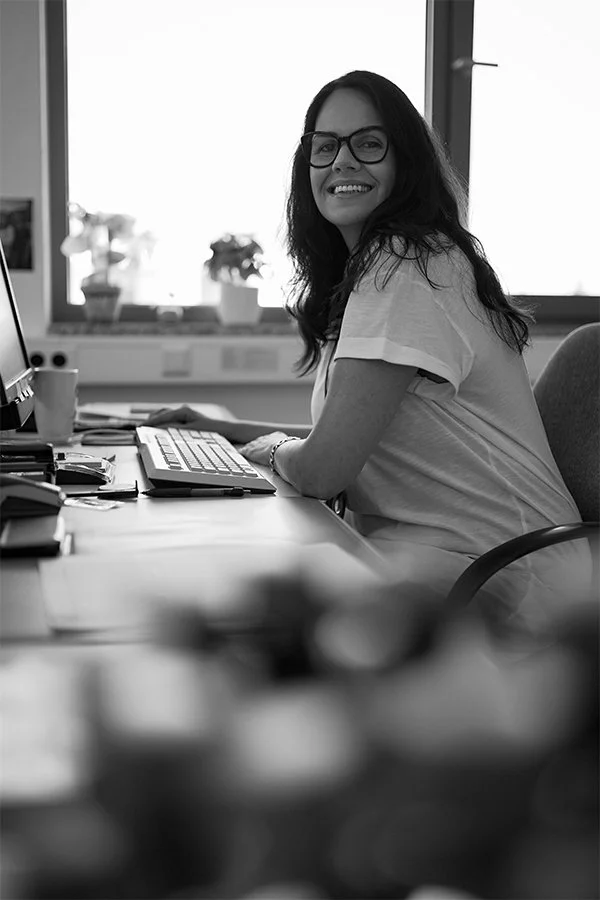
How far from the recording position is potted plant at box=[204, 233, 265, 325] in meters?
2.82

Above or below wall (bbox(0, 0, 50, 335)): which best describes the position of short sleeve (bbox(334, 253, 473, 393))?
below

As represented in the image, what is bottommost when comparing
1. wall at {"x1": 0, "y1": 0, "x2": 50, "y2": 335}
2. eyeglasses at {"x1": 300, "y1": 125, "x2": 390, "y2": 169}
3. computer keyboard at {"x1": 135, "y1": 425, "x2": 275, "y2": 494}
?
computer keyboard at {"x1": 135, "y1": 425, "x2": 275, "y2": 494}

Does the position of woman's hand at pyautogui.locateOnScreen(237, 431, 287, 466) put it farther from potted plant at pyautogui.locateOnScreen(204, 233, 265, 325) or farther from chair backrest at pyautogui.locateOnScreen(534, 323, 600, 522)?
potted plant at pyautogui.locateOnScreen(204, 233, 265, 325)

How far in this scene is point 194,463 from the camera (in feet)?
4.01

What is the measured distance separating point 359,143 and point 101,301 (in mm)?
1494

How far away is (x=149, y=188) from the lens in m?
2.97

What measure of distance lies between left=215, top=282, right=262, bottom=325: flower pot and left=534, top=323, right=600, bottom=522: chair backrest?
4.98ft

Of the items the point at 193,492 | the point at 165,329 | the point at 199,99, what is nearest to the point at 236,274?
the point at 165,329

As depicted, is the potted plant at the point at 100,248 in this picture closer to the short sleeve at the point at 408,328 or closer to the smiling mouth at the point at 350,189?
the smiling mouth at the point at 350,189

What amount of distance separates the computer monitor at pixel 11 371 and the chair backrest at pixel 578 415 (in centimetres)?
81

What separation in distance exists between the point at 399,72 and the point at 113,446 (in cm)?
204

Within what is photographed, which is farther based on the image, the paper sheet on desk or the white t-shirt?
the white t-shirt

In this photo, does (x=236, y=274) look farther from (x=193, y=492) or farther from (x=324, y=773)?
(x=324, y=773)

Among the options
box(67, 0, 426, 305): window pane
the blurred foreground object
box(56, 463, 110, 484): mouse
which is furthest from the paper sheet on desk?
box(67, 0, 426, 305): window pane
